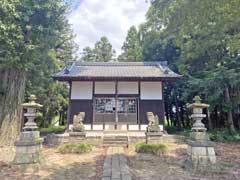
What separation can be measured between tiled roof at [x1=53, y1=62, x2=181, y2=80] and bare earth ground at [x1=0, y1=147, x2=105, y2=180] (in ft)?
21.8

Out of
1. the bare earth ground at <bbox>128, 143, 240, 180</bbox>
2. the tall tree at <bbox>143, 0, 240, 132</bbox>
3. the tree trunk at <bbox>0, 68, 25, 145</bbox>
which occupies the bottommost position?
the bare earth ground at <bbox>128, 143, 240, 180</bbox>

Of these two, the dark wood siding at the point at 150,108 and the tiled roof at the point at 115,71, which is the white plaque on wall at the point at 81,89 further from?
the dark wood siding at the point at 150,108

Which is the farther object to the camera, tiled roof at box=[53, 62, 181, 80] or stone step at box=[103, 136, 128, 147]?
tiled roof at box=[53, 62, 181, 80]

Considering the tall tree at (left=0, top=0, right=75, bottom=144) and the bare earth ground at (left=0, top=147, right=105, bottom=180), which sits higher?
the tall tree at (left=0, top=0, right=75, bottom=144)

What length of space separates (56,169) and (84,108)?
321 inches

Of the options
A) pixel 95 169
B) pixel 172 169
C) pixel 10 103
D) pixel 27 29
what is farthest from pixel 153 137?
pixel 27 29

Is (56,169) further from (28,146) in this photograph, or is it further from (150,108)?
(150,108)

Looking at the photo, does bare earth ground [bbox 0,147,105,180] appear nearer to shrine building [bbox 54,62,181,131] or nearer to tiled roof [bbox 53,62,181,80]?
shrine building [bbox 54,62,181,131]

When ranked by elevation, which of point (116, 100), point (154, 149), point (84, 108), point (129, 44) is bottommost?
point (154, 149)

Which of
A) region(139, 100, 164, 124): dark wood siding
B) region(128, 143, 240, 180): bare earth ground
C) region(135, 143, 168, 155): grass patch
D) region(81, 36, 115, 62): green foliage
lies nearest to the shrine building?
region(139, 100, 164, 124): dark wood siding

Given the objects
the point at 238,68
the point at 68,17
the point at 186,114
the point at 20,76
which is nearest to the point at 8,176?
the point at 20,76

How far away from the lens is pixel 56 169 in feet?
18.4

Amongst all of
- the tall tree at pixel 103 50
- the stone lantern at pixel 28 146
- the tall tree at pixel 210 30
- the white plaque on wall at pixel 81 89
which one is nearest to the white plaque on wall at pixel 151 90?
the tall tree at pixel 210 30

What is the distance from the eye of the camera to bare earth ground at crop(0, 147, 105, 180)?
493 centimetres
